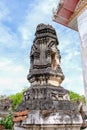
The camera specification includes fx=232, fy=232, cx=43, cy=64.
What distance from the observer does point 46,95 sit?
710 cm

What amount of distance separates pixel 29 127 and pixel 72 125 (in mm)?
1234

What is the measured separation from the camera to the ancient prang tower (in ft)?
21.6

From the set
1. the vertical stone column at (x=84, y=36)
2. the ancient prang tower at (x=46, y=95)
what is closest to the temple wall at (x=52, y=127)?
the ancient prang tower at (x=46, y=95)

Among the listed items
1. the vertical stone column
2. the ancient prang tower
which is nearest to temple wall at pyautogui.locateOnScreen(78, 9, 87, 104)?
the vertical stone column

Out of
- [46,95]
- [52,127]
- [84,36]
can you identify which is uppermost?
[84,36]

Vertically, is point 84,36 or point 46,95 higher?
point 84,36

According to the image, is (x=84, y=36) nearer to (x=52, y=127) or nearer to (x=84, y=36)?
(x=84, y=36)

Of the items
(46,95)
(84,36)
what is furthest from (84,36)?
(46,95)

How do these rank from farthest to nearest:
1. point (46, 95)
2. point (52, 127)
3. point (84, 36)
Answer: point (46, 95) < point (52, 127) < point (84, 36)

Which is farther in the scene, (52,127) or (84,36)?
(52,127)

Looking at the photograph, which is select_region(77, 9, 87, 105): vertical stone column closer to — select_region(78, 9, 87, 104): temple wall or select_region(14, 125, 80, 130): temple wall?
select_region(78, 9, 87, 104): temple wall

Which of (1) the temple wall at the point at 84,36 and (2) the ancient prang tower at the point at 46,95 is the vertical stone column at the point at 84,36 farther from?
(2) the ancient prang tower at the point at 46,95

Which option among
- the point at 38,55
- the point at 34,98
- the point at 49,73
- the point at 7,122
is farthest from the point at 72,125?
the point at 7,122

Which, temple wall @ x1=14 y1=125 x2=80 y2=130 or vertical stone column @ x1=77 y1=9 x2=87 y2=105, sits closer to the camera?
vertical stone column @ x1=77 y1=9 x2=87 y2=105
